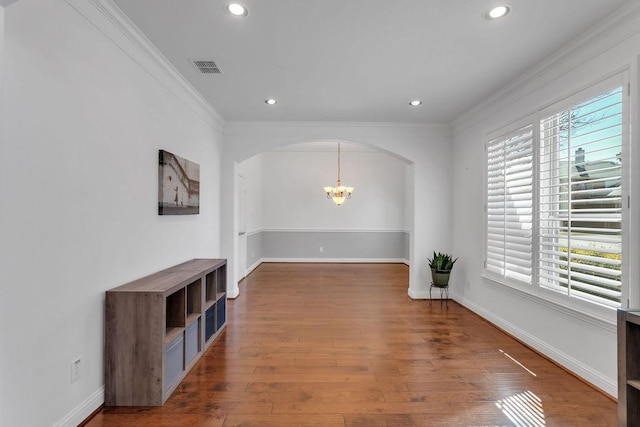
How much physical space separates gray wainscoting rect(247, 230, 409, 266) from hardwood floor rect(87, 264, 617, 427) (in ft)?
13.3

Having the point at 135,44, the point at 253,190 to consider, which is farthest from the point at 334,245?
the point at 135,44

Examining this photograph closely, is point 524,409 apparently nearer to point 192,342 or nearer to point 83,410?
point 192,342

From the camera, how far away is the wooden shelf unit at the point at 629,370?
5.71 feet

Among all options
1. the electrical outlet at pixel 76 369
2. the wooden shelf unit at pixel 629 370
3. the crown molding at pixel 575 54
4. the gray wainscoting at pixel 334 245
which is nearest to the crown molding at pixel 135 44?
the electrical outlet at pixel 76 369

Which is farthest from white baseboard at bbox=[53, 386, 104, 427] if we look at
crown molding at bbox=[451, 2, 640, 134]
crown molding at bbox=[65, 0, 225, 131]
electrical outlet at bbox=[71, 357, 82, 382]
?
crown molding at bbox=[451, 2, 640, 134]

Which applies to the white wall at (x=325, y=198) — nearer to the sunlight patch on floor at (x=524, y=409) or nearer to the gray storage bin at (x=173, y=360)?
the gray storage bin at (x=173, y=360)

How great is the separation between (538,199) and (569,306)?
99cm

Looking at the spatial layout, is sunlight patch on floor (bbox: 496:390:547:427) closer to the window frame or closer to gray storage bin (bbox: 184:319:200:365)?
the window frame

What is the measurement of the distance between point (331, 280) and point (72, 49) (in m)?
5.22

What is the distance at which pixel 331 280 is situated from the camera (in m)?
6.22

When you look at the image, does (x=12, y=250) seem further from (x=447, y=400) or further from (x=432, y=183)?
(x=432, y=183)

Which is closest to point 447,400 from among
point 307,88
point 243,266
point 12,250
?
point 12,250

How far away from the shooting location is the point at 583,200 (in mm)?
2479

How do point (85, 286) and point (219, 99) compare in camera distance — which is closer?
point (85, 286)
